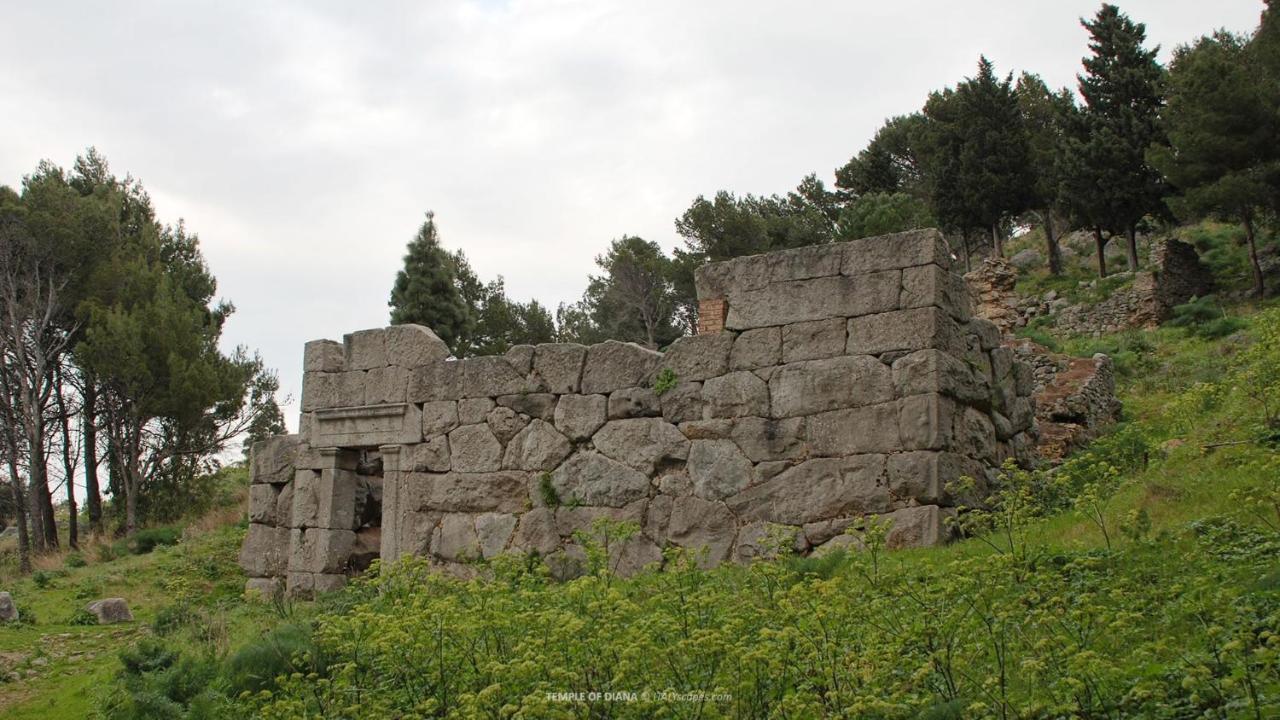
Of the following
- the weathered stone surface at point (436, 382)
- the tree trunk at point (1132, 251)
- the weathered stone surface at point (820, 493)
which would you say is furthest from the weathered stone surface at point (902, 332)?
Result: the tree trunk at point (1132, 251)

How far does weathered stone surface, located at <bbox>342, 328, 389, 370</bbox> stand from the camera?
454 inches

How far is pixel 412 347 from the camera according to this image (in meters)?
11.3

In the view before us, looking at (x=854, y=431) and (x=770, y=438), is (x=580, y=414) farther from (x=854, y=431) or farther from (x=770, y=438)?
(x=854, y=431)

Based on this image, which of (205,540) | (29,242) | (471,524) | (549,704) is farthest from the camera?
(29,242)

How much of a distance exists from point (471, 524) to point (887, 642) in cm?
597

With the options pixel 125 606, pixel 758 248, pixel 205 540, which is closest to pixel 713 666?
pixel 125 606

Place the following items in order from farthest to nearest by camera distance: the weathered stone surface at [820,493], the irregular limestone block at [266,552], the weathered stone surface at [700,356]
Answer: the irregular limestone block at [266,552], the weathered stone surface at [700,356], the weathered stone surface at [820,493]

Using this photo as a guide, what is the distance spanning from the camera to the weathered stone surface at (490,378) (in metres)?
10.7

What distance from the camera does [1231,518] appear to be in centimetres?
671

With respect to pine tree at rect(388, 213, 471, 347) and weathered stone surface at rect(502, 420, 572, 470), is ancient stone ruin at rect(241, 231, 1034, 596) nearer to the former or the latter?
weathered stone surface at rect(502, 420, 572, 470)

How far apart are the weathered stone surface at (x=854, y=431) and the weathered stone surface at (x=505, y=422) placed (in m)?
2.95

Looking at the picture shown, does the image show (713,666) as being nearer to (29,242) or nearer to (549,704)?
(549,704)

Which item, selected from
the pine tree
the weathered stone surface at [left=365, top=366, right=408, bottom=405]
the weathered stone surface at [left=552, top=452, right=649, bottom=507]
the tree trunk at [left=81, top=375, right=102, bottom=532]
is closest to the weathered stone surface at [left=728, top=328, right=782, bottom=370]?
the weathered stone surface at [left=552, top=452, right=649, bottom=507]

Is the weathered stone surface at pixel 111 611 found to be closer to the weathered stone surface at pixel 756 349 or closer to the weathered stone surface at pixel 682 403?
the weathered stone surface at pixel 682 403
